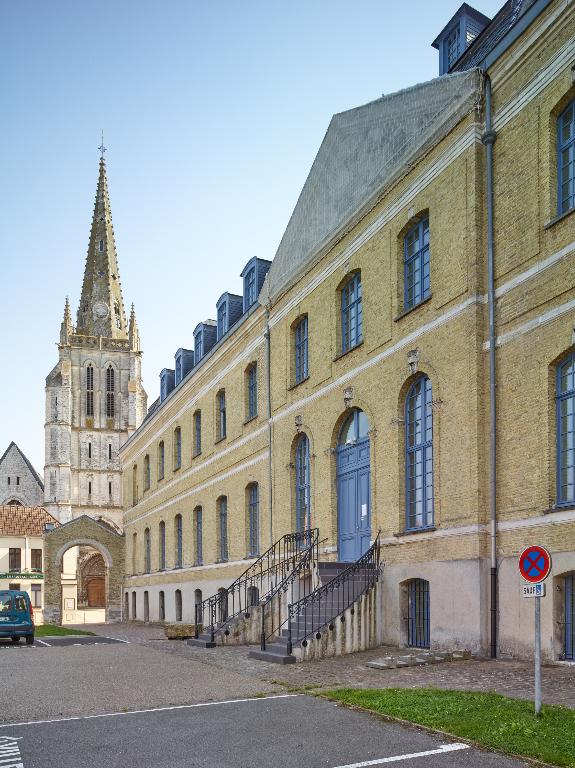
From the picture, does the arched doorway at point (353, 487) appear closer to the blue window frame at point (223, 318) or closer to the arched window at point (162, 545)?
Result: the blue window frame at point (223, 318)

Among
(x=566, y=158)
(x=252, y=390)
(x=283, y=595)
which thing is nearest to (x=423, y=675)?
(x=283, y=595)

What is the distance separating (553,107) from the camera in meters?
13.1

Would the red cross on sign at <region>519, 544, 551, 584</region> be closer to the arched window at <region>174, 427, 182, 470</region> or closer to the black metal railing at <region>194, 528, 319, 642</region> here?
the black metal railing at <region>194, 528, 319, 642</region>

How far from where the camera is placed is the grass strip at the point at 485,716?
738 cm

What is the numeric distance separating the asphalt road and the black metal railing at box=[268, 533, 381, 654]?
5.09 meters

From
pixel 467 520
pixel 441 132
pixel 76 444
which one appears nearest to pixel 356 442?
pixel 467 520

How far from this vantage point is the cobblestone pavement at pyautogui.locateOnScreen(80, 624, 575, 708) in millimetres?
10477

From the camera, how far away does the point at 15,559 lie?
63000 mm

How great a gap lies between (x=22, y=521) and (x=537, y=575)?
199ft

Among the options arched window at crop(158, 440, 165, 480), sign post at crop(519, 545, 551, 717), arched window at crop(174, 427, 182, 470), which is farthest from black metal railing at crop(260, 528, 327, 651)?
arched window at crop(158, 440, 165, 480)

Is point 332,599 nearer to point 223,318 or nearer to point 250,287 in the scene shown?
point 250,287

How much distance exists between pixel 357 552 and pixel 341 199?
325 inches

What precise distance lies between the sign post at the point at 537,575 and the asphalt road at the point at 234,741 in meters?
1.26

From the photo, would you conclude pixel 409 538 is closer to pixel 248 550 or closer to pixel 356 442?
pixel 356 442
